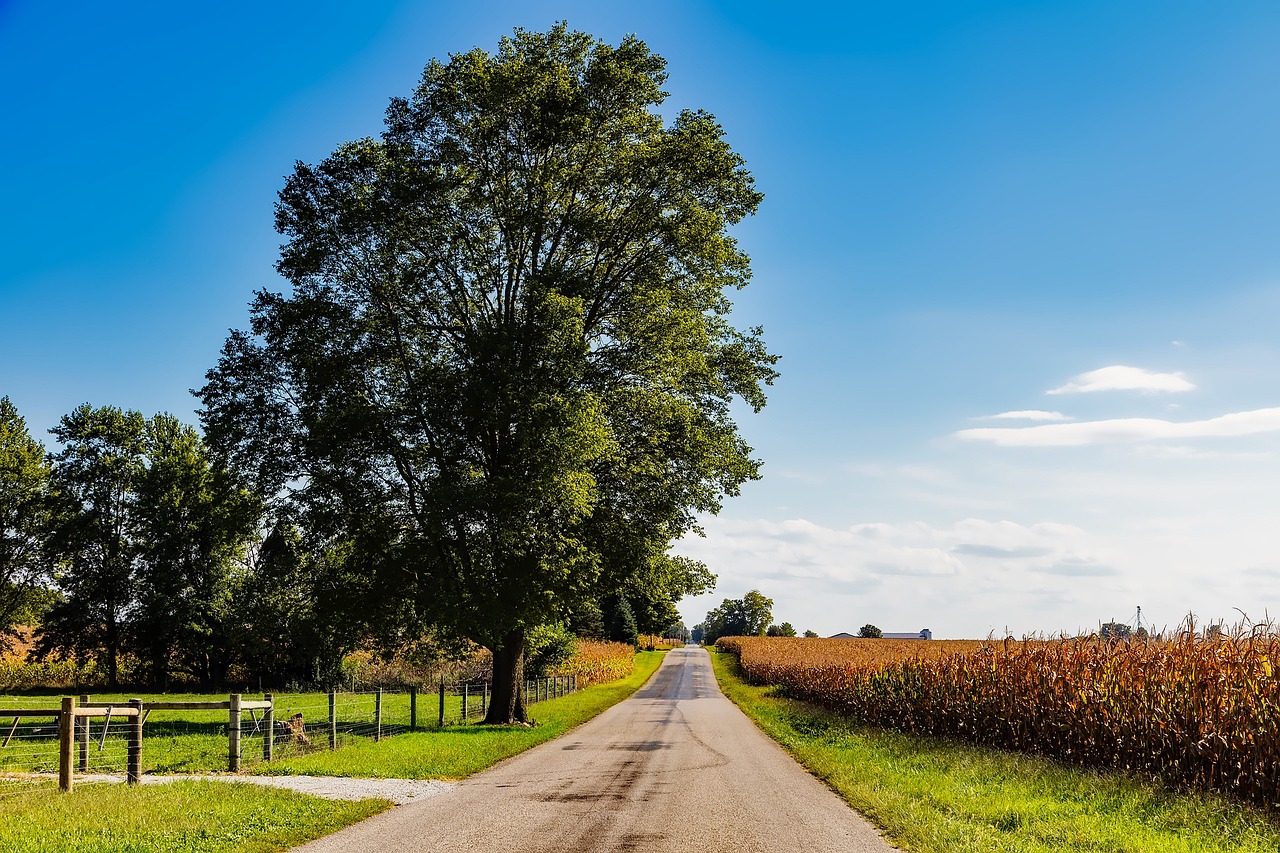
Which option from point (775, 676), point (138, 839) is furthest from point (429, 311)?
point (775, 676)

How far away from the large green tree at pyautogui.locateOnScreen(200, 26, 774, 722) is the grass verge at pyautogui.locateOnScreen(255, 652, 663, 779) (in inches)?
108

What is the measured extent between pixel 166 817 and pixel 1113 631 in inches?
639

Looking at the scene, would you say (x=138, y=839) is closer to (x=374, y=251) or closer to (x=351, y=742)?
(x=351, y=742)

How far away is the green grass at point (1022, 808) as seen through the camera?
9.71 metres

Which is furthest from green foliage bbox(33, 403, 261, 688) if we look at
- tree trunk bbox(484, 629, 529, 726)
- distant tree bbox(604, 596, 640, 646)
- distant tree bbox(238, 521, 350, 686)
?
distant tree bbox(604, 596, 640, 646)

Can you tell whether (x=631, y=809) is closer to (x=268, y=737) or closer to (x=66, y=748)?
(x=66, y=748)

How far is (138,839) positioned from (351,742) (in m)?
11.9

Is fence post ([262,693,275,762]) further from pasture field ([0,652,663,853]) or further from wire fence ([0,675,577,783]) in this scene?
pasture field ([0,652,663,853])

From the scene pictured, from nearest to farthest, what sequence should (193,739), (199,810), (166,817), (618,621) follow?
1. (166,817)
2. (199,810)
3. (193,739)
4. (618,621)

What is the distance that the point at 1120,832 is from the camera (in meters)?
10.0

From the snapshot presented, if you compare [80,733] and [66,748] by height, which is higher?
[66,748]

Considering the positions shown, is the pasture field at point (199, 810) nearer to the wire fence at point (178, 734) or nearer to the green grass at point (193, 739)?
the wire fence at point (178, 734)

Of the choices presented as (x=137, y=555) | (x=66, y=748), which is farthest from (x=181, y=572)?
(x=66, y=748)

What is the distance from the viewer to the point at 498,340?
25844 mm
